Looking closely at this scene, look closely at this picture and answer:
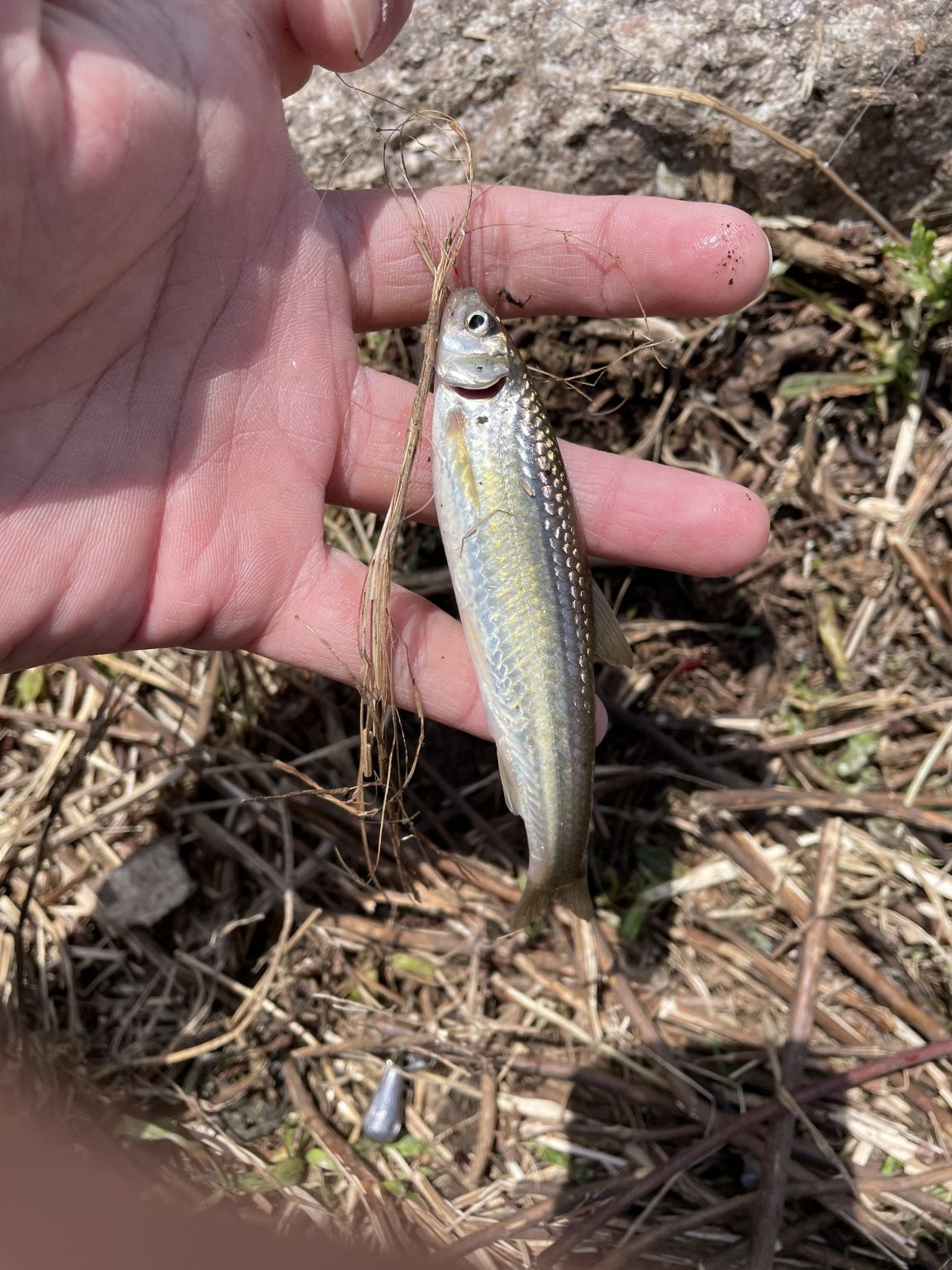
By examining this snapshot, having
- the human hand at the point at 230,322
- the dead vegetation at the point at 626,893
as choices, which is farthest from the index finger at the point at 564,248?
the dead vegetation at the point at 626,893

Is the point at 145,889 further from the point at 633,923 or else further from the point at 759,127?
the point at 759,127

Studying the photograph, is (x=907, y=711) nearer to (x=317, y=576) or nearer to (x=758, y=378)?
(x=758, y=378)

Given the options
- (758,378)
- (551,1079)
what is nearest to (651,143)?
(758,378)

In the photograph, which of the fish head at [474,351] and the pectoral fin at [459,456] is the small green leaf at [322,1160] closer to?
the pectoral fin at [459,456]

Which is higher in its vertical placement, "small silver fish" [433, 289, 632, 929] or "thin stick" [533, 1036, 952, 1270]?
"small silver fish" [433, 289, 632, 929]

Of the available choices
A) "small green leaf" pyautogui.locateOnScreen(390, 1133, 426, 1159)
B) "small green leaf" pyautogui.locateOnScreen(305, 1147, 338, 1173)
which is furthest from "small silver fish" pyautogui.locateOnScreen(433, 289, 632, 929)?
"small green leaf" pyautogui.locateOnScreen(305, 1147, 338, 1173)

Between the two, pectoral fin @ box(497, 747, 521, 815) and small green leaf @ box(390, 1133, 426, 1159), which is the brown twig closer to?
pectoral fin @ box(497, 747, 521, 815)

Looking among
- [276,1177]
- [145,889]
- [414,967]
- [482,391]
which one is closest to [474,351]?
[482,391]
